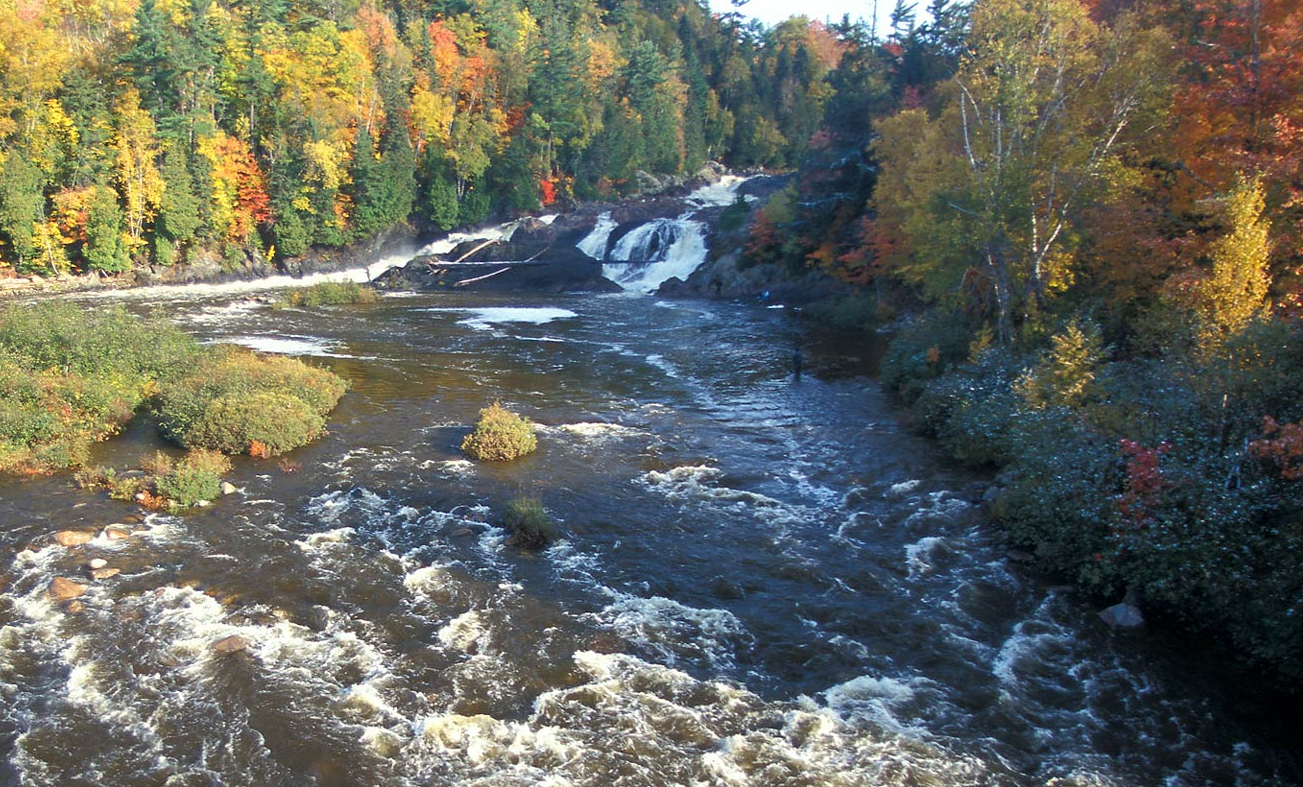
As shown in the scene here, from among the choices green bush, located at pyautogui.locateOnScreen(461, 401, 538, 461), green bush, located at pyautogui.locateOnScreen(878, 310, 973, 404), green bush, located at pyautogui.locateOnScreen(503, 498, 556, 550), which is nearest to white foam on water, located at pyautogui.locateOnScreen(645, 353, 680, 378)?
green bush, located at pyautogui.locateOnScreen(878, 310, 973, 404)

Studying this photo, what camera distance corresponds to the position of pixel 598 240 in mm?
59500

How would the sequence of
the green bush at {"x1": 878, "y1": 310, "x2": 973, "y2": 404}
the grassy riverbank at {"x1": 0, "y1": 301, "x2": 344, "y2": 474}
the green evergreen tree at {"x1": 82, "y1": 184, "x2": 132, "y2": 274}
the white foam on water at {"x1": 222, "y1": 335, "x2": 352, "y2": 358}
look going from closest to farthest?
the grassy riverbank at {"x1": 0, "y1": 301, "x2": 344, "y2": 474} < the green bush at {"x1": 878, "y1": 310, "x2": 973, "y2": 404} < the white foam on water at {"x1": 222, "y1": 335, "x2": 352, "y2": 358} < the green evergreen tree at {"x1": 82, "y1": 184, "x2": 132, "y2": 274}

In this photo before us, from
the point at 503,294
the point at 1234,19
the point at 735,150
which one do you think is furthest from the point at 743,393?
the point at 735,150

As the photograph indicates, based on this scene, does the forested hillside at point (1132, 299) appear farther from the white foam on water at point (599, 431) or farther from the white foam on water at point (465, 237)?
the white foam on water at point (465, 237)

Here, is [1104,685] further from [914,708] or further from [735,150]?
[735,150]

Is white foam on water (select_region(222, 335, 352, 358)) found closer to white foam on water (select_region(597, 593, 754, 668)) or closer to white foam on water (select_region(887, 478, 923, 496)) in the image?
white foam on water (select_region(887, 478, 923, 496))

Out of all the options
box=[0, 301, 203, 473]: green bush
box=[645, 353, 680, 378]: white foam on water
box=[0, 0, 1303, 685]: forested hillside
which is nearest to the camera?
box=[0, 0, 1303, 685]: forested hillside

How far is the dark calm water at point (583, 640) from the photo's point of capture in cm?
892

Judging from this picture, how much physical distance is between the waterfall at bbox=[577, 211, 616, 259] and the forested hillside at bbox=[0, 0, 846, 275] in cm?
886

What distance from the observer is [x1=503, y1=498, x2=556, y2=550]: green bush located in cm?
1408

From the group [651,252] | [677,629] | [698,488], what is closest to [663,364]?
[698,488]

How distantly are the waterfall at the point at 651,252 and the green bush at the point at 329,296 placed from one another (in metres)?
16.8

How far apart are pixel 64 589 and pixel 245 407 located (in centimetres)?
692

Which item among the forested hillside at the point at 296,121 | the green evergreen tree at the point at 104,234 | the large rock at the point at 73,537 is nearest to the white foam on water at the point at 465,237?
the forested hillside at the point at 296,121
